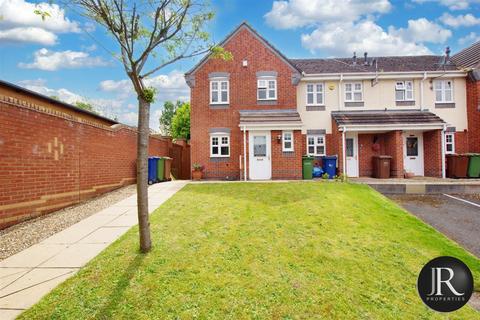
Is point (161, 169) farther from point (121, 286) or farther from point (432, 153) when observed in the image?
point (432, 153)

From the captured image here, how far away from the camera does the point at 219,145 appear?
15.5m

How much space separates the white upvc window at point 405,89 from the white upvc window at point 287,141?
777cm

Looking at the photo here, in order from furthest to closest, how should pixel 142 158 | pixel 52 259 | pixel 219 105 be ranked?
1. pixel 219 105
2. pixel 52 259
3. pixel 142 158

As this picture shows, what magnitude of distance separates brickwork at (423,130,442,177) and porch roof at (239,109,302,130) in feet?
25.6

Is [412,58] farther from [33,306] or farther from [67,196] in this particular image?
[33,306]

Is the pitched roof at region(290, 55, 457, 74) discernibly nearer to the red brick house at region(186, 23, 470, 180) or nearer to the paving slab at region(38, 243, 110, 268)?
the red brick house at region(186, 23, 470, 180)

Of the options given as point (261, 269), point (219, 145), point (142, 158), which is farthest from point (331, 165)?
point (142, 158)

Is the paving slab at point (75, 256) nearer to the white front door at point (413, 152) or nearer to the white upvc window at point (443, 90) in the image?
the white front door at point (413, 152)

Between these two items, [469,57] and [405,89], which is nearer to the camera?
[405,89]

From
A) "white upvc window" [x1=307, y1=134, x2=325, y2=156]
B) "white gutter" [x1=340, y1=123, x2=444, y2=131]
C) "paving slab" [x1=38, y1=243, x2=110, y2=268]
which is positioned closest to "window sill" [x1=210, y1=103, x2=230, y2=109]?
"white upvc window" [x1=307, y1=134, x2=325, y2=156]

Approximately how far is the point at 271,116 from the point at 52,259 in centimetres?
1220

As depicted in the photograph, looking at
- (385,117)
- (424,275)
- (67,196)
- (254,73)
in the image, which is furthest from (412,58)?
(67,196)

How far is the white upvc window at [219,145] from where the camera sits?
15484 mm

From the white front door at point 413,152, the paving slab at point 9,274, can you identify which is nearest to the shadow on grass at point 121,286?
the paving slab at point 9,274
